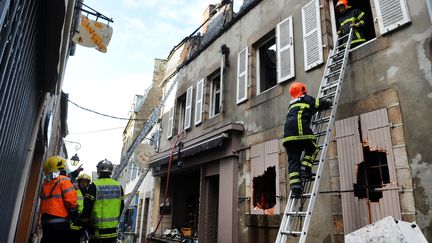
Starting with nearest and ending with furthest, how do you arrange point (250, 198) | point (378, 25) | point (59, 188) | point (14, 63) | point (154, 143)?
point (14, 63), point (59, 188), point (378, 25), point (250, 198), point (154, 143)

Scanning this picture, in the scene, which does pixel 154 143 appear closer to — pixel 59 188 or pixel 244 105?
pixel 244 105

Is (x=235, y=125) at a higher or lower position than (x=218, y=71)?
lower

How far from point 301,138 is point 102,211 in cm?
308

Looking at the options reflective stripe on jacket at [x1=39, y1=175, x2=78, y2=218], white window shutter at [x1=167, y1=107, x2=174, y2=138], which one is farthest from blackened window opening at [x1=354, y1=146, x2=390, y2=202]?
white window shutter at [x1=167, y1=107, x2=174, y2=138]

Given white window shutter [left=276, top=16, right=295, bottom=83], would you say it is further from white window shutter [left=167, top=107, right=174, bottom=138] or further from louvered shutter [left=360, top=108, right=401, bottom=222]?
white window shutter [left=167, top=107, right=174, bottom=138]

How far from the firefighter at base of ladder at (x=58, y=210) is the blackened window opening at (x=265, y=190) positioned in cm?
389

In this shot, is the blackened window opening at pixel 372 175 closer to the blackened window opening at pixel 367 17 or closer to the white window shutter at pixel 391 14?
the white window shutter at pixel 391 14

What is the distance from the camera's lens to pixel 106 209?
14.9 feet

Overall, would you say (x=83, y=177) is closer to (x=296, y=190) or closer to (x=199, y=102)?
(x=296, y=190)

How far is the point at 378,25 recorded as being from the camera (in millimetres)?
5094

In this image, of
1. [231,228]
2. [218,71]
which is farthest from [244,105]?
[231,228]

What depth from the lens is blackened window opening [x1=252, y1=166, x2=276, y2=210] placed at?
6.88 metres

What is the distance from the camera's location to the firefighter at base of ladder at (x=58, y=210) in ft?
14.3

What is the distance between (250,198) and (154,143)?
25.8 feet
